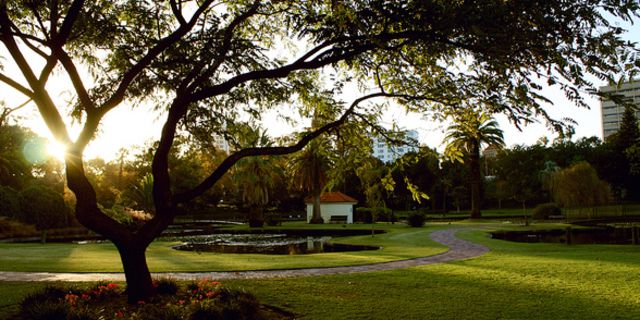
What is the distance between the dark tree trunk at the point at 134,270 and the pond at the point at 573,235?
81.0 ft

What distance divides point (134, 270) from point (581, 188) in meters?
51.7

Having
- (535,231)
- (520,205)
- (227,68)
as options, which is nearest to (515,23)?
(227,68)

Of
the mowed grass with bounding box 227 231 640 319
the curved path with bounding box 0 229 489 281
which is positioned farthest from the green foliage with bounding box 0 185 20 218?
the mowed grass with bounding box 227 231 640 319

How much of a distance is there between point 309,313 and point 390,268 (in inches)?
271

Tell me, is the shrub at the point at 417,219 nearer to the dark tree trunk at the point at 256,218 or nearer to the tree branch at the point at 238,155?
the dark tree trunk at the point at 256,218

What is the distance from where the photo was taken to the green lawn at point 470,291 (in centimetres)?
911

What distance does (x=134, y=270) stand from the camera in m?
9.23

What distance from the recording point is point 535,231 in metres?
34.8

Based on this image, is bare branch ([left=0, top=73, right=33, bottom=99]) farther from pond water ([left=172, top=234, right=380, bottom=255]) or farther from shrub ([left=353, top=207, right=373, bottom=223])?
shrub ([left=353, top=207, right=373, bottom=223])

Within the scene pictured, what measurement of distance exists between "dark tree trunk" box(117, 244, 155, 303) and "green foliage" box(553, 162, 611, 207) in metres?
51.0

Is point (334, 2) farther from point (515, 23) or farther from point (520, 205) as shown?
point (520, 205)

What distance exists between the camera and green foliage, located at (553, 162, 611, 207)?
166 ft

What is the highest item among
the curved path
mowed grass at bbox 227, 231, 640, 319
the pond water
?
mowed grass at bbox 227, 231, 640, 319

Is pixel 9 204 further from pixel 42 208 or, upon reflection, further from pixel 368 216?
pixel 368 216
